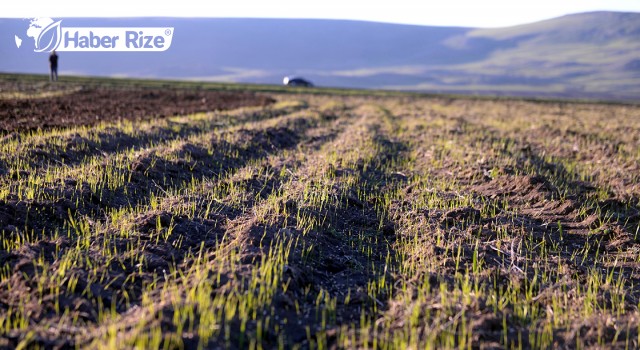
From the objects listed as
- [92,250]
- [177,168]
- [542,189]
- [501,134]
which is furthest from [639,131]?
[92,250]

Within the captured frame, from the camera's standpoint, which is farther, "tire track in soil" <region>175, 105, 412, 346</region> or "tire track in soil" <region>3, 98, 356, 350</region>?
"tire track in soil" <region>3, 98, 356, 350</region>

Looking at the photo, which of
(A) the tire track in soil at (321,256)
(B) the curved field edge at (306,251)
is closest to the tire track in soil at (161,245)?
(B) the curved field edge at (306,251)

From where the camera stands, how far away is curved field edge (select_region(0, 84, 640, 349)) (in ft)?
12.5

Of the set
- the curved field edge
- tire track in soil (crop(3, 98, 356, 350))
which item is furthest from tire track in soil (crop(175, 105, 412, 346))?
tire track in soil (crop(3, 98, 356, 350))

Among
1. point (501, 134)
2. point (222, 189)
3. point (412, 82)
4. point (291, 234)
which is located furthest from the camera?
point (412, 82)

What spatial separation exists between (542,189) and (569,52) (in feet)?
677

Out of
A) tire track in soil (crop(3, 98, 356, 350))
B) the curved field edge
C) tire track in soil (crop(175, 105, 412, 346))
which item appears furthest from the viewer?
tire track in soil (crop(3, 98, 356, 350))

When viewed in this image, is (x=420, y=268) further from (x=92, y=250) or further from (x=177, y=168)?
(x=177, y=168)

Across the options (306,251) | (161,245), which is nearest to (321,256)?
(306,251)

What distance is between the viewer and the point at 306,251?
5.35 m

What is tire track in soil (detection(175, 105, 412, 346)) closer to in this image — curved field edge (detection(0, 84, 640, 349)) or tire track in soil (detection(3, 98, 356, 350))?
curved field edge (detection(0, 84, 640, 349))

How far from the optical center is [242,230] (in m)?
5.53

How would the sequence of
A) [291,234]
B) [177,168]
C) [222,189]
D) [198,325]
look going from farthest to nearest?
1. [177,168]
2. [222,189]
3. [291,234]
4. [198,325]

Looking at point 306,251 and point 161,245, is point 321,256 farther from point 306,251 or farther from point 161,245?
point 161,245
